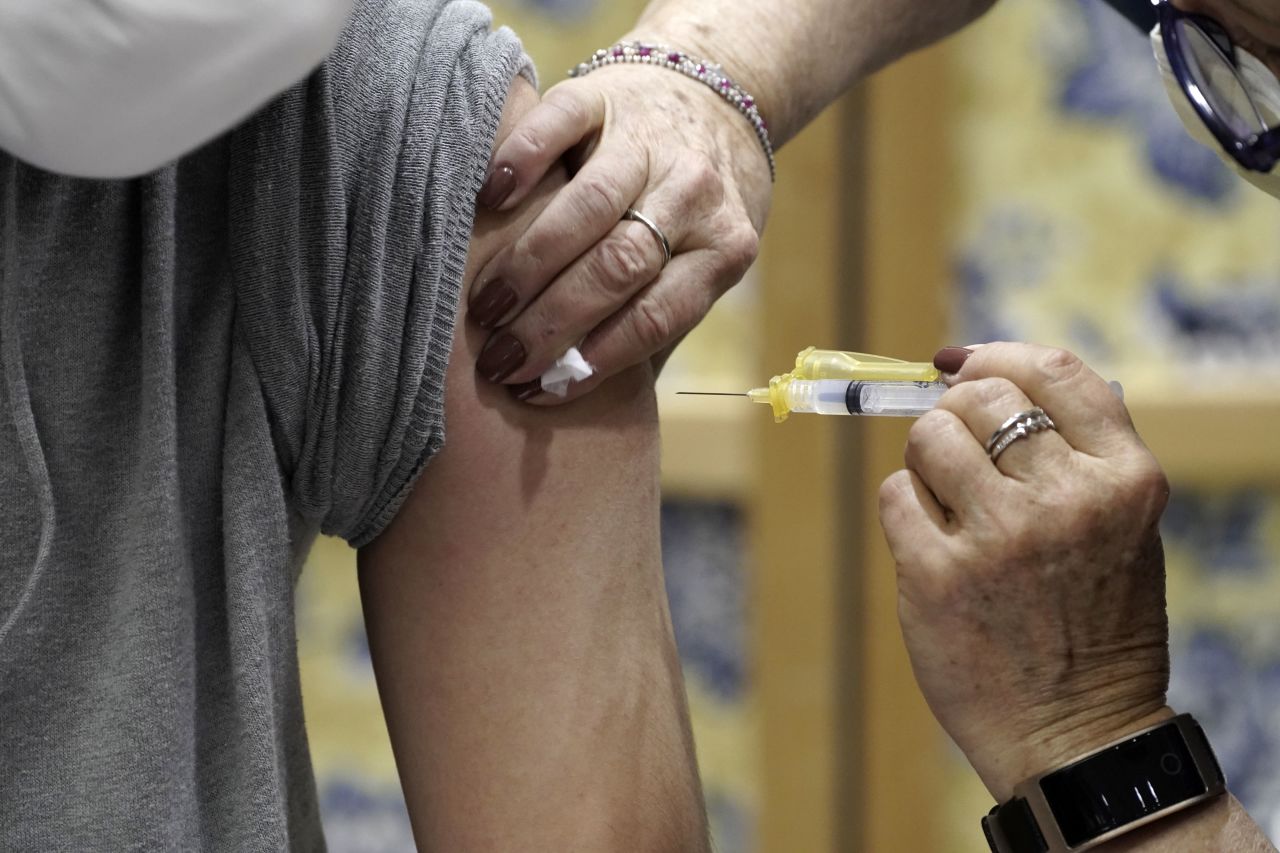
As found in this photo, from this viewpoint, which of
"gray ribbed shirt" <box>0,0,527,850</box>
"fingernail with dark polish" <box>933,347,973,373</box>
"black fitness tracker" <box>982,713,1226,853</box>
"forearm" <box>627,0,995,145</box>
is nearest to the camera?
"gray ribbed shirt" <box>0,0,527,850</box>

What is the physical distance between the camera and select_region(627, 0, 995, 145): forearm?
3.43 feet

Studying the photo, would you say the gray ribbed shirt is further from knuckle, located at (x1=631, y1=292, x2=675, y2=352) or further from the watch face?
the watch face

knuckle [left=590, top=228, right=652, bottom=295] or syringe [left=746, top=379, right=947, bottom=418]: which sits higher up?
knuckle [left=590, top=228, right=652, bottom=295]

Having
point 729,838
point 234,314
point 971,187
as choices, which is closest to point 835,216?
point 971,187

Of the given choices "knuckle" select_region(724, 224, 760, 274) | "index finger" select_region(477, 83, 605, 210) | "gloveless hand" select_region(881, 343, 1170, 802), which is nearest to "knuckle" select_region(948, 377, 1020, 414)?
"gloveless hand" select_region(881, 343, 1170, 802)

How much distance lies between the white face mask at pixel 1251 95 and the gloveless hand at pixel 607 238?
1.01ft

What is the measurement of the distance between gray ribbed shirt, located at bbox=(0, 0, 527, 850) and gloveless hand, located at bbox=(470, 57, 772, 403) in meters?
0.04

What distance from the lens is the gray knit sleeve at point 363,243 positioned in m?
0.74

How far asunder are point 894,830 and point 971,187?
1021mm

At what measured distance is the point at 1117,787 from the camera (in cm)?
79

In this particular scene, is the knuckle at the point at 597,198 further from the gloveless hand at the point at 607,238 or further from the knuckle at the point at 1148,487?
the knuckle at the point at 1148,487

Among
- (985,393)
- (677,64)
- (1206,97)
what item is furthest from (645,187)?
(1206,97)

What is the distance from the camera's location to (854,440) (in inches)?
78.8

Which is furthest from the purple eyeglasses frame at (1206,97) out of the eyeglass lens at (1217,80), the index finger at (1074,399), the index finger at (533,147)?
the index finger at (533,147)
